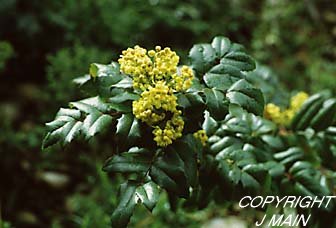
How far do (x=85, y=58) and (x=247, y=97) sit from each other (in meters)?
1.45

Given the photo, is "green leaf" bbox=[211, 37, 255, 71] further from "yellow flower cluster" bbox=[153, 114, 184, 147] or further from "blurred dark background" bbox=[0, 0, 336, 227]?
"blurred dark background" bbox=[0, 0, 336, 227]

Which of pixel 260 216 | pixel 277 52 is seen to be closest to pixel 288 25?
pixel 277 52

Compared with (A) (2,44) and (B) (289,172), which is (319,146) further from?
(A) (2,44)

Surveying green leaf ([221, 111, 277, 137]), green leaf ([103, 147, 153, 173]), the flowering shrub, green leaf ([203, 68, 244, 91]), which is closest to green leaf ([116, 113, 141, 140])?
the flowering shrub

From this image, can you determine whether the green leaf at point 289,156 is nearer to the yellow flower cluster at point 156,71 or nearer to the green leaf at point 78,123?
the yellow flower cluster at point 156,71

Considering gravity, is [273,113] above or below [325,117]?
above

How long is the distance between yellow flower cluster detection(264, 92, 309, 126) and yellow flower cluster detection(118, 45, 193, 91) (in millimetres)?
714

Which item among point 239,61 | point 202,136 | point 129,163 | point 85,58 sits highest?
point 85,58

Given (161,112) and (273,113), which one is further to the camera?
(273,113)

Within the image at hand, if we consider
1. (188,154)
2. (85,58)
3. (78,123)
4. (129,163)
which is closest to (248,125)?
(188,154)

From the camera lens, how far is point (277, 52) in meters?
3.60

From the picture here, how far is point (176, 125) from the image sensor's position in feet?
4.82

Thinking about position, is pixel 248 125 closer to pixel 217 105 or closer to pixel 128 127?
pixel 217 105

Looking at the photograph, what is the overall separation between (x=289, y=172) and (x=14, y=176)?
4.84 ft
